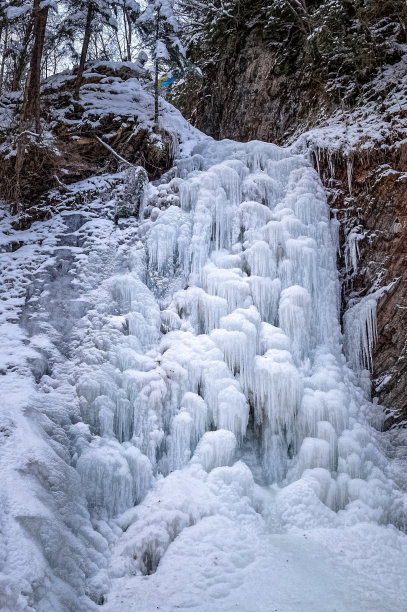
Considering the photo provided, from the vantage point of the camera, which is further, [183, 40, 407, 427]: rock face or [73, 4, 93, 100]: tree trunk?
[73, 4, 93, 100]: tree trunk

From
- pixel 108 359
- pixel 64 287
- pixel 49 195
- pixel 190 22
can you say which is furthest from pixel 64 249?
pixel 190 22

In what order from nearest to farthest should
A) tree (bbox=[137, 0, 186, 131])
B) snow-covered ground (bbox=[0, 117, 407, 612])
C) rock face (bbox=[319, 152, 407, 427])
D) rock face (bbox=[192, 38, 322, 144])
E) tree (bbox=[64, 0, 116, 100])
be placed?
snow-covered ground (bbox=[0, 117, 407, 612]) → rock face (bbox=[319, 152, 407, 427]) → tree (bbox=[137, 0, 186, 131]) → tree (bbox=[64, 0, 116, 100]) → rock face (bbox=[192, 38, 322, 144])

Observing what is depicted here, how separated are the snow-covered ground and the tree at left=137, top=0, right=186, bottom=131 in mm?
1790

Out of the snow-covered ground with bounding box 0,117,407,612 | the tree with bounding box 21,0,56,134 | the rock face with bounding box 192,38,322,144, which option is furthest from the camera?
the rock face with bounding box 192,38,322,144

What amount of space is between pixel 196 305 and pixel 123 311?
2.99ft

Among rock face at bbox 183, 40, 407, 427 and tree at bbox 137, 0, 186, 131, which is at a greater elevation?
tree at bbox 137, 0, 186, 131

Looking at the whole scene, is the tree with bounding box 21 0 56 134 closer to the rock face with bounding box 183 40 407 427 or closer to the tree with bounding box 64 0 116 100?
the tree with bounding box 64 0 116 100

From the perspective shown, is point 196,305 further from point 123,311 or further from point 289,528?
point 289,528

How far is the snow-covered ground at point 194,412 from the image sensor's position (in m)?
3.95

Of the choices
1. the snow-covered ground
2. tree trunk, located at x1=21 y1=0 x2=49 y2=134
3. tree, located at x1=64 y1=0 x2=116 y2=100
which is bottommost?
the snow-covered ground

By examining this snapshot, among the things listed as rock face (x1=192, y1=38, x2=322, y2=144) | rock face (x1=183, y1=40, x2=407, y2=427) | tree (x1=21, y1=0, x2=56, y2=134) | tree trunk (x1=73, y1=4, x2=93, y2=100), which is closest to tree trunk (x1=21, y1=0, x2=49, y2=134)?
tree (x1=21, y1=0, x2=56, y2=134)

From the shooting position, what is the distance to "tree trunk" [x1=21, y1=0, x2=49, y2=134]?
735 centimetres

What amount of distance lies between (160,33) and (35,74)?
86.2 inches

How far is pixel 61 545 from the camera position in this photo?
3.86 meters
